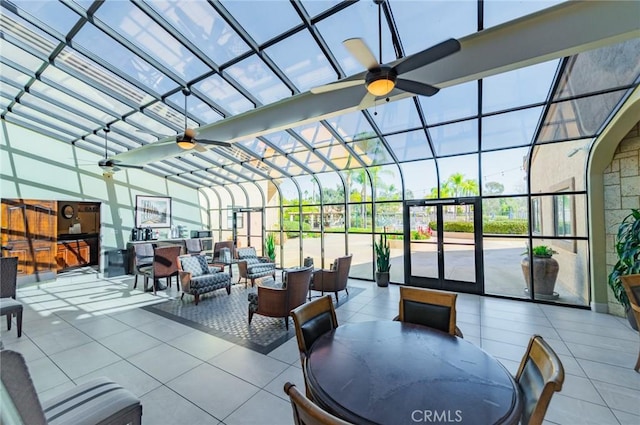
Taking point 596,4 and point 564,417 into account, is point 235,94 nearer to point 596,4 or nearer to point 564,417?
point 596,4

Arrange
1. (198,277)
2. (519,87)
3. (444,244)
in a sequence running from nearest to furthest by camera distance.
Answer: (519,87)
(198,277)
(444,244)

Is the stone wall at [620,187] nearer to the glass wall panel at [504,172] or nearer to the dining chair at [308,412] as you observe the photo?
the glass wall panel at [504,172]

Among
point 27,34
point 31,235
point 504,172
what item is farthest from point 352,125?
point 31,235

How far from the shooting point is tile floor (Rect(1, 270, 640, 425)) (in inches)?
97.0

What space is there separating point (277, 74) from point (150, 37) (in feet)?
5.81

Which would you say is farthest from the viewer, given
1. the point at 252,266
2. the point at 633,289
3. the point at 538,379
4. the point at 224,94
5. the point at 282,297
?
the point at 252,266

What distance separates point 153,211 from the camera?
973 centimetres

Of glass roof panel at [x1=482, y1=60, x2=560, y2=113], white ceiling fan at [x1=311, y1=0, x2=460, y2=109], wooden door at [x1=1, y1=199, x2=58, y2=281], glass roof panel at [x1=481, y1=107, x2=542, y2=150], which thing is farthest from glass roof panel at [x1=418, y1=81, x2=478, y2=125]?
wooden door at [x1=1, y1=199, x2=58, y2=281]

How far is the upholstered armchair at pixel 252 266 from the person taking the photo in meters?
6.87

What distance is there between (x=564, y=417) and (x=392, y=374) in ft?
6.64

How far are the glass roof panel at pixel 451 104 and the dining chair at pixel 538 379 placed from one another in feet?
12.6

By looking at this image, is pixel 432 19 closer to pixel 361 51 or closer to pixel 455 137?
pixel 361 51

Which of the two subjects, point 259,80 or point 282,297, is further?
point 259,80

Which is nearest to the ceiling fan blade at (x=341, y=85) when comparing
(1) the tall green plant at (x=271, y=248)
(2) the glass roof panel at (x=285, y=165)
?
(2) the glass roof panel at (x=285, y=165)
